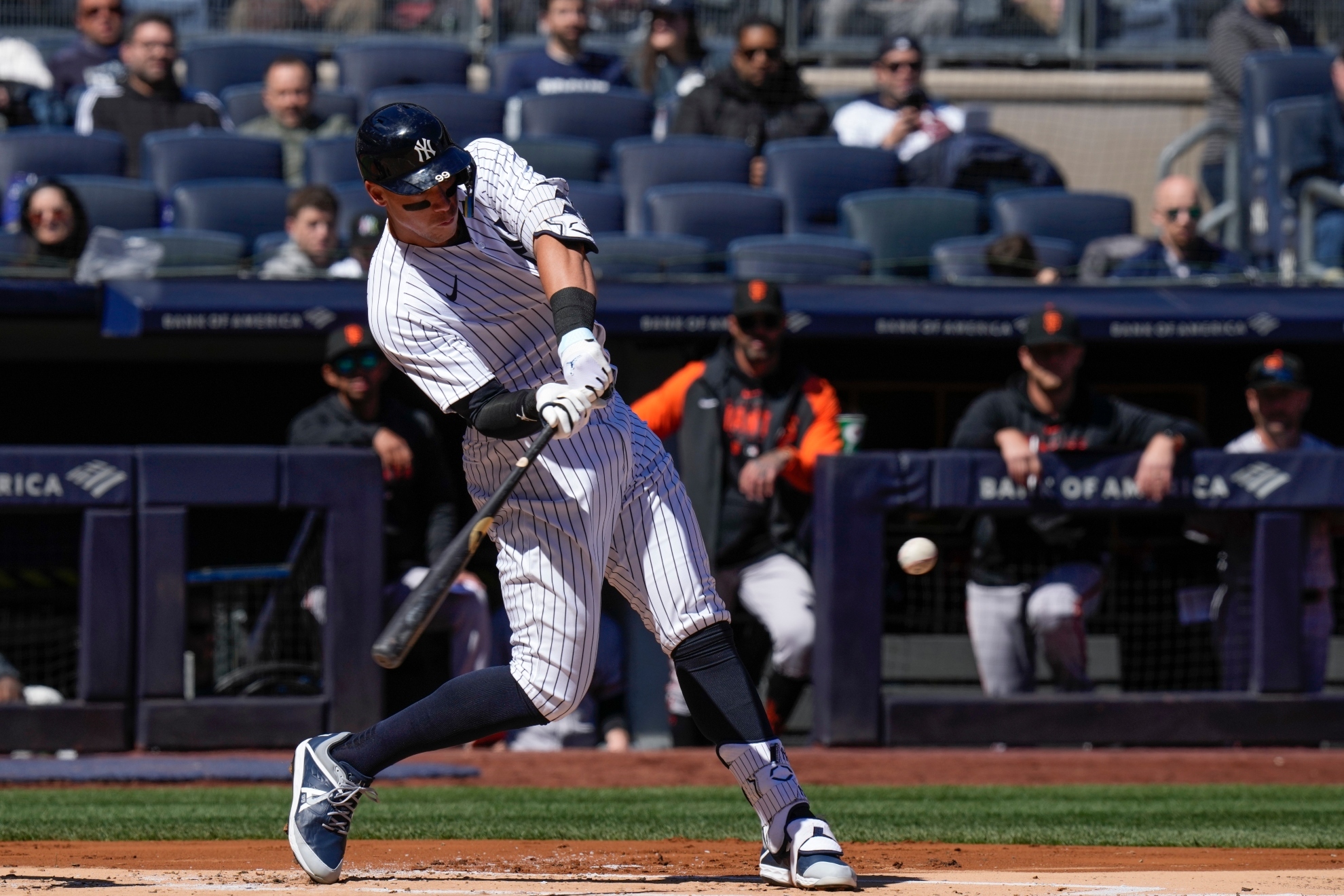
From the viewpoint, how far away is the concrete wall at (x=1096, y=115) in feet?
31.9

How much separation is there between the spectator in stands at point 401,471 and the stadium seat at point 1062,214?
3.09 m

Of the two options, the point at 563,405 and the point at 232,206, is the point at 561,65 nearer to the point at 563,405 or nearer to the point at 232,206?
the point at 232,206

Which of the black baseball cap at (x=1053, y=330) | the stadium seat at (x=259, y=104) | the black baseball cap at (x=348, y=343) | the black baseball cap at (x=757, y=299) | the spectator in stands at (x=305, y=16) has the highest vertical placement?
the spectator in stands at (x=305, y=16)

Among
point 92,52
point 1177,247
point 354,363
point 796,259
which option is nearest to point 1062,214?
point 1177,247

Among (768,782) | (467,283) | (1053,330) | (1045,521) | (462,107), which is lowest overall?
(1045,521)

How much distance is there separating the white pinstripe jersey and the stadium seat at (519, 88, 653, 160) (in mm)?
5138

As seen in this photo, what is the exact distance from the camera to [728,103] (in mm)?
8422

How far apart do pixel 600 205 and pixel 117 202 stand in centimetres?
212

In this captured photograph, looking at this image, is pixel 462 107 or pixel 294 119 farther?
pixel 462 107

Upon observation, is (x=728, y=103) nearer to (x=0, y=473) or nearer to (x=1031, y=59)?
(x=1031, y=59)

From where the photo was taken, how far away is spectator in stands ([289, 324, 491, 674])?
19.9ft

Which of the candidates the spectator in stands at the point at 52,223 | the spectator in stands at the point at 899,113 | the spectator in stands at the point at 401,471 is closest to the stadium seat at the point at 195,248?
the spectator in stands at the point at 52,223

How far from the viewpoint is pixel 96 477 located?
589cm

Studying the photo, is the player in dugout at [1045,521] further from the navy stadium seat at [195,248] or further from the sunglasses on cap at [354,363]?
the navy stadium seat at [195,248]
